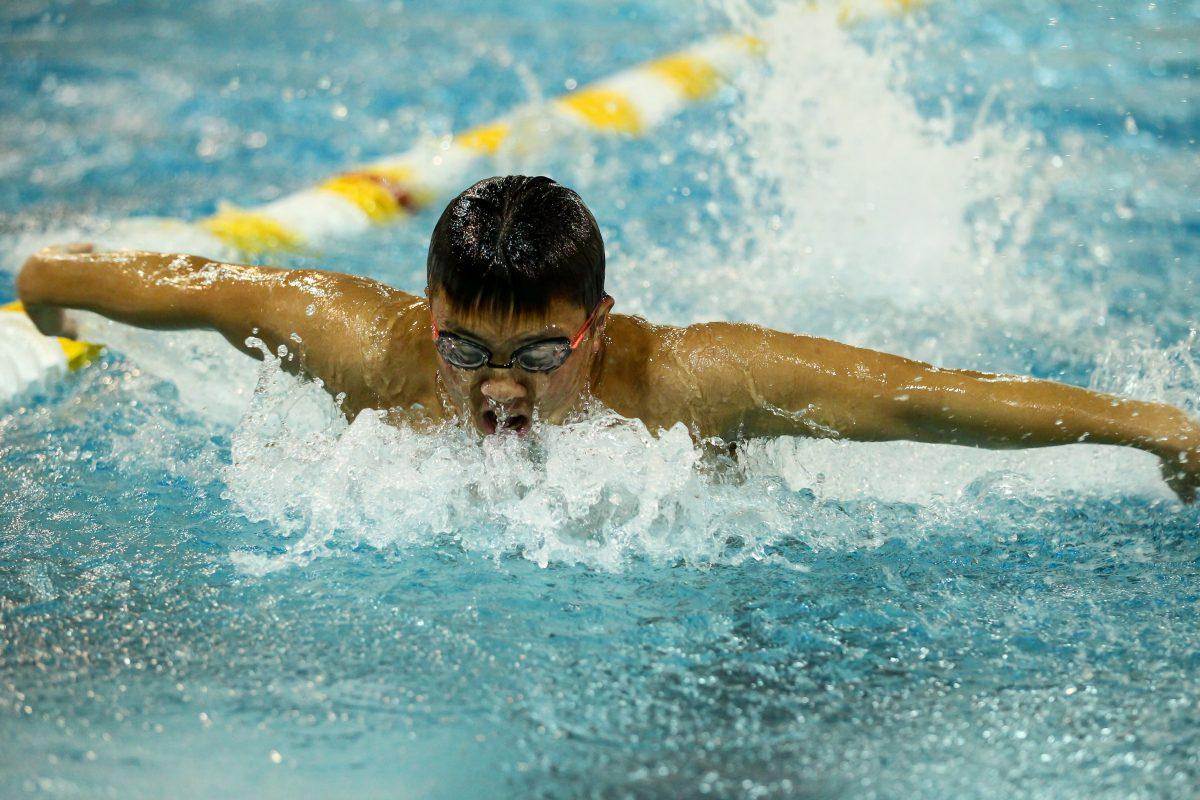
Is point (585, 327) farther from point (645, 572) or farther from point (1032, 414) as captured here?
point (1032, 414)

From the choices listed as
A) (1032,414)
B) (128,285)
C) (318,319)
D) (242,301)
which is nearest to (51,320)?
(128,285)

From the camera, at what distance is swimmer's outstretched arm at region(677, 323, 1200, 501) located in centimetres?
195

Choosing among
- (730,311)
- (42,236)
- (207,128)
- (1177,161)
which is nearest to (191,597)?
(730,311)

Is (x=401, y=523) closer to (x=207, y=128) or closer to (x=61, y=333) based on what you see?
(x=61, y=333)

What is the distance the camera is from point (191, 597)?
2025 millimetres

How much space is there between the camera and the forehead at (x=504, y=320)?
1.90 meters

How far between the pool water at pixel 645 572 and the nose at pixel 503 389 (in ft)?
0.45

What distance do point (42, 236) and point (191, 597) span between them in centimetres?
247

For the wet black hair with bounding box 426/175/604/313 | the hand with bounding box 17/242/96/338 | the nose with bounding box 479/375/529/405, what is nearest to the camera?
the wet black hair with bounding box 426/175/604/313

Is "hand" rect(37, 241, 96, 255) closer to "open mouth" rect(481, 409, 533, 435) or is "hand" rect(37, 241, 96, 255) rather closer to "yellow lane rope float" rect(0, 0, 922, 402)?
"yellow lane rope float" rect(0, 0, 922, 402)

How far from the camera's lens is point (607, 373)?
2.13 meters

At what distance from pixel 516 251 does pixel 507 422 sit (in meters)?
0.33

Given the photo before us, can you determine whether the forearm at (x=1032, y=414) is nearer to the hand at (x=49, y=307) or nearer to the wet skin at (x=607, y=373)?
the wet skin at (x=607, y=373)

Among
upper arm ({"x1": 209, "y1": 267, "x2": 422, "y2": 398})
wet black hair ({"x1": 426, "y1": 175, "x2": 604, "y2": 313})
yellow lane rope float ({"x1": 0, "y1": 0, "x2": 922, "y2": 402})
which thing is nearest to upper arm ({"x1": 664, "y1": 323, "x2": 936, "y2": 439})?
wet black hair ({"x1": 426, "y1": 175, "x2": 604, "y2": 313})
